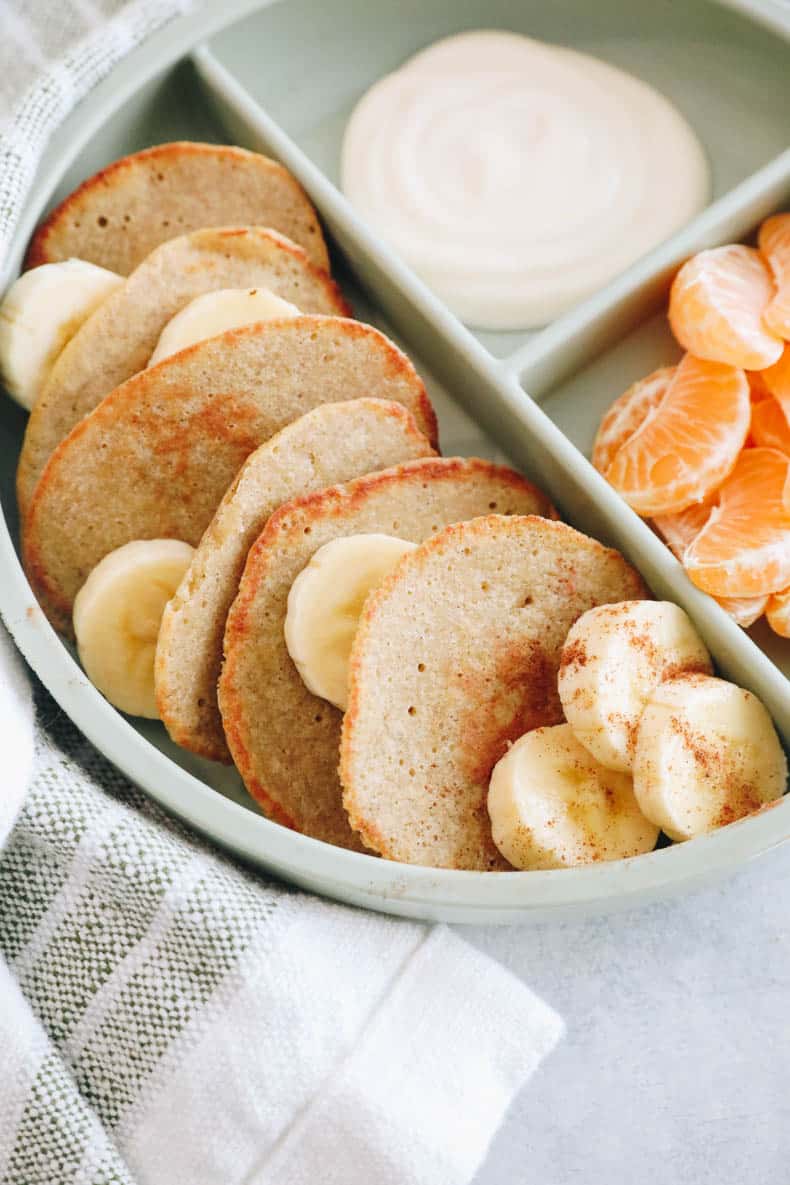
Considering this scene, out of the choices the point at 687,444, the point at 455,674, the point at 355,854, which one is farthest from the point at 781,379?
the point at 355,854

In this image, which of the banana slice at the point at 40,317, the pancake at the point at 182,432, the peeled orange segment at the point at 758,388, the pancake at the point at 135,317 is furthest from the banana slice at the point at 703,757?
the banana slice at the point at 40,317

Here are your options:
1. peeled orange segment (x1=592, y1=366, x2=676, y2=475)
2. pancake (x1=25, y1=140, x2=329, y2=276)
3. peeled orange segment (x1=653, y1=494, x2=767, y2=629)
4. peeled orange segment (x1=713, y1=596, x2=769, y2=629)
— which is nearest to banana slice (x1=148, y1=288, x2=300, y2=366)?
pancake (x1=25, y1=140, x2=329, y2=276)

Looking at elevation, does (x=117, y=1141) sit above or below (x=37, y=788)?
below

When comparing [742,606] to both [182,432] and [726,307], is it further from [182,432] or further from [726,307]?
[182,432]

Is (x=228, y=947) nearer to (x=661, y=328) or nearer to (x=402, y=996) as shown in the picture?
(x=402, y=996)

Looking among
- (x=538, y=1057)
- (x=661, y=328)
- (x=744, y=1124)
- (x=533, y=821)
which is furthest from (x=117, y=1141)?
(x=661, y=328)
